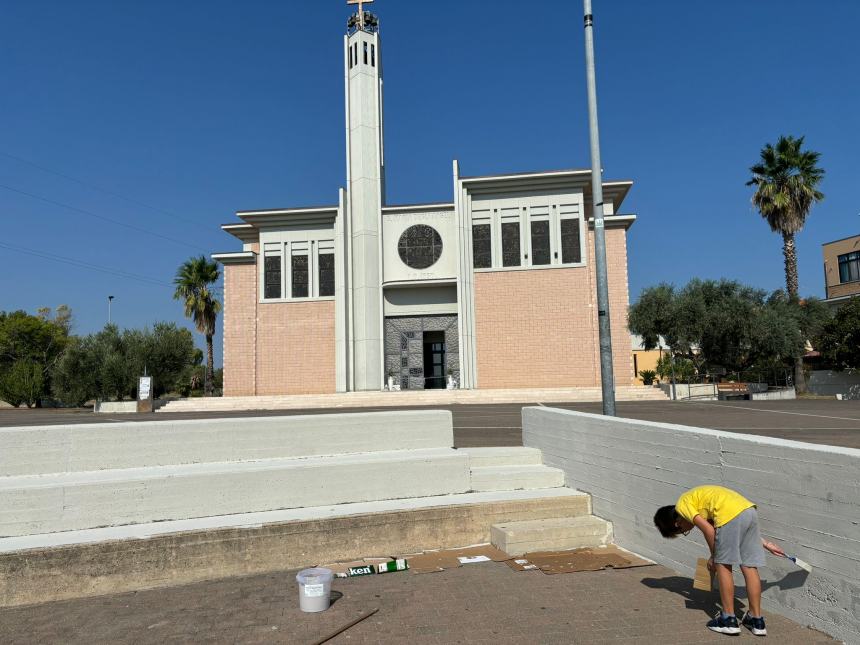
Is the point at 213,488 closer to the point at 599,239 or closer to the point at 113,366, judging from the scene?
the point at 599,239

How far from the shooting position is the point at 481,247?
3397 cm

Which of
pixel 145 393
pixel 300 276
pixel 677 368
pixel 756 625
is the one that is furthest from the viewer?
pixel 677 368

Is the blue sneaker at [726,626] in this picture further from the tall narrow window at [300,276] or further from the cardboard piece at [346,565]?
the tall narrow window at [300,276]

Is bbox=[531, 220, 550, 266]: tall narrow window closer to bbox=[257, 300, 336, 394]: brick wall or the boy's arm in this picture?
bbox=[257, 300, 336, 394]: brick wall

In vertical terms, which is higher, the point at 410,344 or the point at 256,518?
the point at 410,344

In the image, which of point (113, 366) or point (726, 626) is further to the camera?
point (113, 366)

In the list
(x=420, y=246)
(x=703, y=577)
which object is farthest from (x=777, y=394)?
(x=703, y=577)

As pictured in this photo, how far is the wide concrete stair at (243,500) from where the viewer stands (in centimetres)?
549

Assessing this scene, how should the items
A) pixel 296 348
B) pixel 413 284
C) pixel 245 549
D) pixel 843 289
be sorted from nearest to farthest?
pixel 245 549
pixel 413 284
pixel 296 348
pixel 843 289

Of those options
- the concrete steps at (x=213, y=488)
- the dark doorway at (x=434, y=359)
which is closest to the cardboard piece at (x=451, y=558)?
the concrete steps at (x=213, y=488)

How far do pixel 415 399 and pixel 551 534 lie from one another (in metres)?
23.5

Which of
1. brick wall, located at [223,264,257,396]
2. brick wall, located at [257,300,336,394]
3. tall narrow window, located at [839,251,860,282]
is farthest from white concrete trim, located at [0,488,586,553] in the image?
tall narrow window, located at [839,251,860,282]

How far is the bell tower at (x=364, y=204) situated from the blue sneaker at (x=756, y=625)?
3010 centimetres

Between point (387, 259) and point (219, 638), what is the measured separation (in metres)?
31.1
